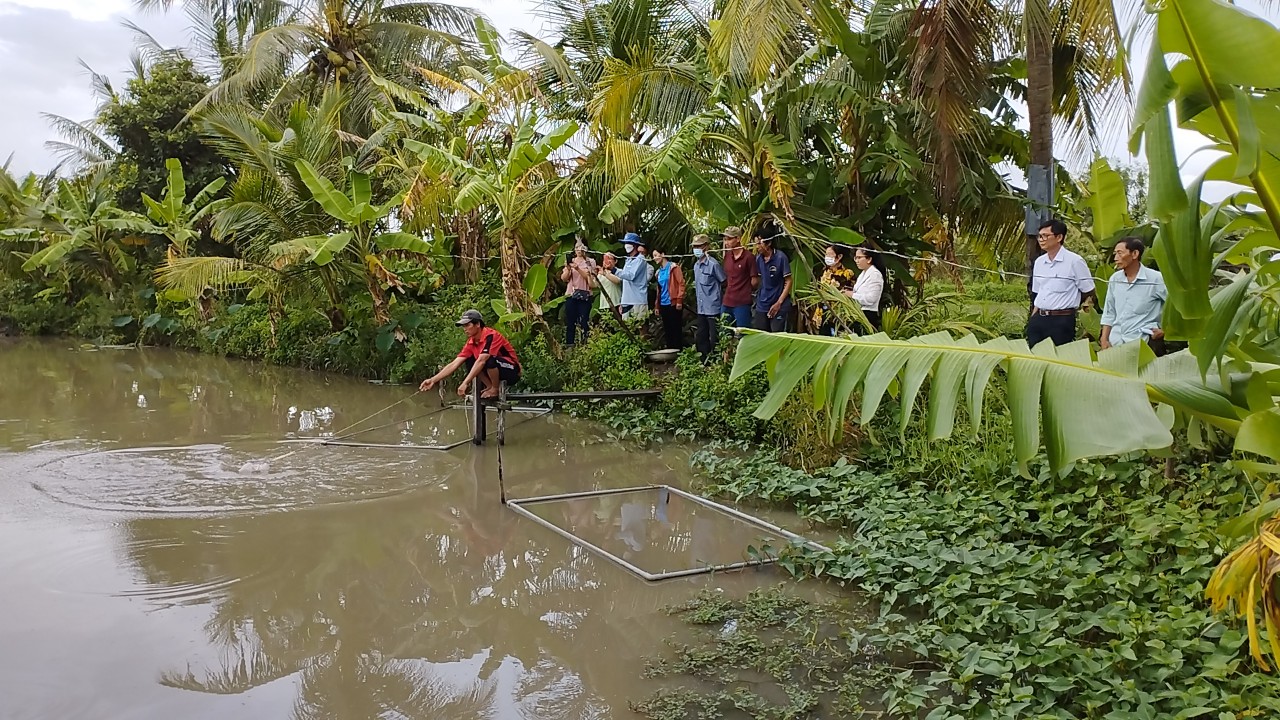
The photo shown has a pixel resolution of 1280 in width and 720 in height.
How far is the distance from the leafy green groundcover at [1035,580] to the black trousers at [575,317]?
15.4 feet

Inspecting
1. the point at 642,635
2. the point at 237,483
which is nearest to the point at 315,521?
the point at 237,483

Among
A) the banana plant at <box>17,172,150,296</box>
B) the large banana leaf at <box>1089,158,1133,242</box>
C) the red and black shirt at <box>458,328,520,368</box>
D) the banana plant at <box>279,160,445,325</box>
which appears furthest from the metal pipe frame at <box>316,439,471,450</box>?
the banana plant at <box>17,172,150,296</box>

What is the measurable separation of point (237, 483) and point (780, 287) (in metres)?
4.98

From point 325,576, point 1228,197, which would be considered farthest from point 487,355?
point 1228,197

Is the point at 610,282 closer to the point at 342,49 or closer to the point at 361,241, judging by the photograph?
the point at 361,241

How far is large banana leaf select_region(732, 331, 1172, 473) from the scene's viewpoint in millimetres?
2164

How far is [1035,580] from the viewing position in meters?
4.25

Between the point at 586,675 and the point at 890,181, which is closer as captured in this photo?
the point at 586,675

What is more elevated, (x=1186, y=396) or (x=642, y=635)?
(x=1186, y=396)

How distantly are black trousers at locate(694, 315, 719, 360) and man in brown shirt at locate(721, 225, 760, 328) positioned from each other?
0.44 m

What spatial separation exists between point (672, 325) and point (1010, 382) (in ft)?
25.1

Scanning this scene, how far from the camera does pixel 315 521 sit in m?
6.14

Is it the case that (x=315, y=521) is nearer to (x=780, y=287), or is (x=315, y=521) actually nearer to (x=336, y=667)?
(x=336, y=667)

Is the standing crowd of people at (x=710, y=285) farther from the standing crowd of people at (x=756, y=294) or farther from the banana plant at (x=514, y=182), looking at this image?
the banana plant at (x=514, y=182)
